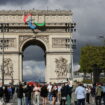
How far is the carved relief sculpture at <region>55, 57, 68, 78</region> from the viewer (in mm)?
111500

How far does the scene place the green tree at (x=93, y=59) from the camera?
395 feet

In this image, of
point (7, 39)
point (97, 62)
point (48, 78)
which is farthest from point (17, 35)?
point (97, 62)

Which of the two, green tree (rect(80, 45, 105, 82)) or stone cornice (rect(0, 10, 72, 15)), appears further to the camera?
green tree (rect(80, 45, 105, 82))

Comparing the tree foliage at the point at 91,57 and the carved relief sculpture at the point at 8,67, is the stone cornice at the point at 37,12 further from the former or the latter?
the tree foliage at the point at 91,57

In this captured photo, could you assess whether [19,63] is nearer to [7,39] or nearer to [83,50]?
[7,39]

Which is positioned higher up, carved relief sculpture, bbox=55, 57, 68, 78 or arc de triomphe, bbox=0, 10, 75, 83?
arc de triomphe, bbox=0, 10, 75, 83

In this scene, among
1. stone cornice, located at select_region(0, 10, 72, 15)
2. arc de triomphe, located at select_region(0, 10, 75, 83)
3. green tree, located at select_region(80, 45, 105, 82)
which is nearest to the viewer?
arc de triomphe, located at select_region(0, 10, 75, 83)

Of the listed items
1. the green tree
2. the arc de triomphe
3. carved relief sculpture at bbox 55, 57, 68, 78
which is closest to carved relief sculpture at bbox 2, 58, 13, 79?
the arc de triomphe

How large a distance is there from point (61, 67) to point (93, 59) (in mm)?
13327

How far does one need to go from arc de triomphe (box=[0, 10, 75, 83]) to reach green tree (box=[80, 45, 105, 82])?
9935 millimetres

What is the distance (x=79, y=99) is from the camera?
3878 centimetres

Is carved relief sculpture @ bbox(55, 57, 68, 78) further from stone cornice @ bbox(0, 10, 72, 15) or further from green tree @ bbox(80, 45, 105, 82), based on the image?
green tree @ bbox(80, 45, 105, 82)

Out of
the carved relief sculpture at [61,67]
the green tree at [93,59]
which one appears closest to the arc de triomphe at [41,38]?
the carved relief sculpture at [61,67]

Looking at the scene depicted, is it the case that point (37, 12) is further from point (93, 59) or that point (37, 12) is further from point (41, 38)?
point (93, 59)
